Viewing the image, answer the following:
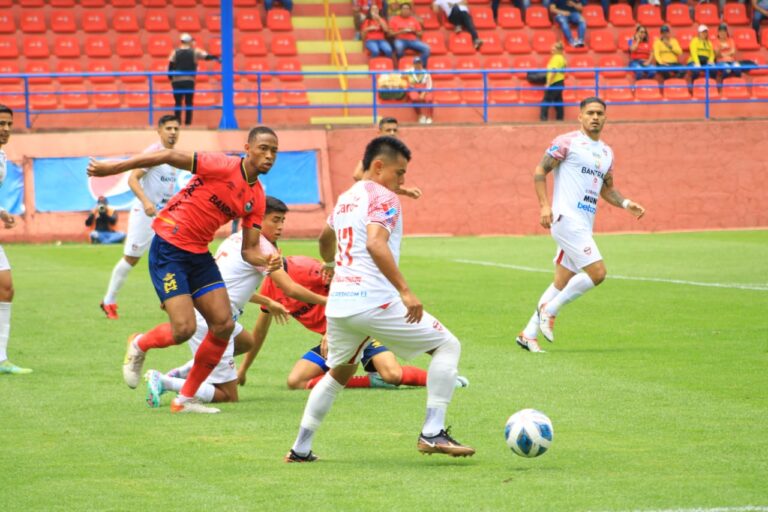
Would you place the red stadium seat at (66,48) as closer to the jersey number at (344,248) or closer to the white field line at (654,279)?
the white field line at (654,279)

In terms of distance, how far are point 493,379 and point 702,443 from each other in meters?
2.85

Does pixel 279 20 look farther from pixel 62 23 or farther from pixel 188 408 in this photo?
pixel 188 408

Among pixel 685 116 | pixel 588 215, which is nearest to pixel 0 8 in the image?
pixel 685 116

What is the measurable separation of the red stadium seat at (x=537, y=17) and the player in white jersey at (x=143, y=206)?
19148 millimetres

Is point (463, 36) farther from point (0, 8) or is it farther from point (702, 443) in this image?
point (702, 443)

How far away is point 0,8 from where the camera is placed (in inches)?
1209

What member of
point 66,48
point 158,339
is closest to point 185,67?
point 66,48

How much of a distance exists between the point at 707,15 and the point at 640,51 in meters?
4.24

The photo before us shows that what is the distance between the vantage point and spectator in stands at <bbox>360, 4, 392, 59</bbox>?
30844mm

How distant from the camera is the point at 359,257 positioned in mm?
7332

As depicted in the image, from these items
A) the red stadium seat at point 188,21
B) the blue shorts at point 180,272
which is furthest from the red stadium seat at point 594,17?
the blue shorts at point 180,272

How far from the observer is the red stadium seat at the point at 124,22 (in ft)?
102

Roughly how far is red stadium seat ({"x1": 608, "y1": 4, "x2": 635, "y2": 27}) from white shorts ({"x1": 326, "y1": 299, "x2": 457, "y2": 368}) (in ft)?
90.2

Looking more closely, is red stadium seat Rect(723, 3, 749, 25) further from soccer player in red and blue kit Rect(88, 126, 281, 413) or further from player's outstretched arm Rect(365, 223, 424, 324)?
player's outstretched arm Rect(365, 223, 424, 324)
